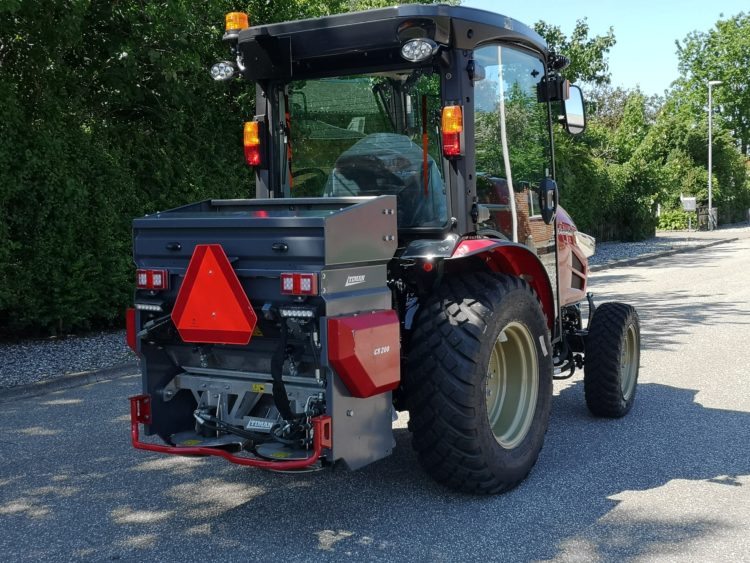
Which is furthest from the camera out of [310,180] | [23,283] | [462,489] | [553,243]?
[23,283]

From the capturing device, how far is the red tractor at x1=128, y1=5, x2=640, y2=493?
3781 millimetres

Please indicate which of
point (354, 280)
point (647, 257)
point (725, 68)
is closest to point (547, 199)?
point (354, 280)

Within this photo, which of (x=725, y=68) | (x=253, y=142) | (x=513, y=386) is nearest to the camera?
(x=513, y=386)

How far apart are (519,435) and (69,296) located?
20.7ft

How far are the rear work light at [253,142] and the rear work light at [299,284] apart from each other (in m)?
1.55

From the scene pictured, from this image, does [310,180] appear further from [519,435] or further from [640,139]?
[640,139]

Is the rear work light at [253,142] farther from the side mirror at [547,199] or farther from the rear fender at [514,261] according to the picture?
the side mirror at [547,199]

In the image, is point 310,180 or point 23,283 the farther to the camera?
point 23,283

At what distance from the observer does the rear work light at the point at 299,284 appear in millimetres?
3654

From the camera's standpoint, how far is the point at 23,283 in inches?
352

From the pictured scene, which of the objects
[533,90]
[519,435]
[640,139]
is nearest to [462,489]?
[519,435]

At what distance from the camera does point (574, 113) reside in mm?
5371

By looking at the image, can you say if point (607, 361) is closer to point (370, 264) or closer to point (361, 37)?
point (370, 264)

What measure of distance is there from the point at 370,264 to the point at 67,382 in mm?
4748
